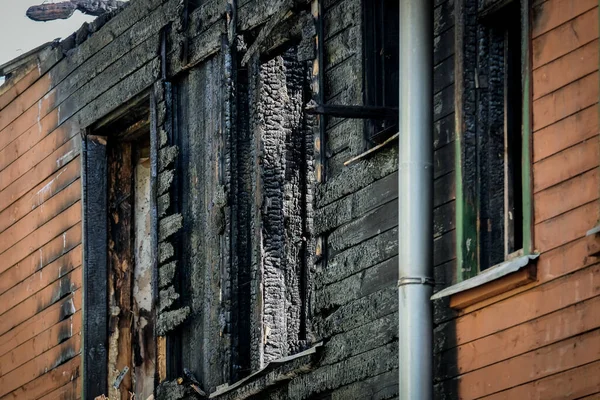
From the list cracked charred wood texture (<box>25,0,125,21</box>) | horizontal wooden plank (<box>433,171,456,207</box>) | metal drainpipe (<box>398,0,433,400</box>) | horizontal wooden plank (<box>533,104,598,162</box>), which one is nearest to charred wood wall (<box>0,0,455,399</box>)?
horizontal wooden plank (<box>433,171,456,207</box>)

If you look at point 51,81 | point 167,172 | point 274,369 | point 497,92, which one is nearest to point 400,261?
point 497,92

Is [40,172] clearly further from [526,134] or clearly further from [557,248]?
[557,248]

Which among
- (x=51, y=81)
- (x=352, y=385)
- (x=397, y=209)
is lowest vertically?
(x=352, y=385)

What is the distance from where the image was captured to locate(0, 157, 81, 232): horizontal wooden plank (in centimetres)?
1398

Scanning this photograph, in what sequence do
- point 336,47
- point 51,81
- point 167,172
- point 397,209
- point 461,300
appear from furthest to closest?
point 51,81 → point 167,172 → point 336,47 → point 397,209 → point 461,300

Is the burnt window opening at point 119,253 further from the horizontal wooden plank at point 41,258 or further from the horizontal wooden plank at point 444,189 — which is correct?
the horizontal wooden plank at point 444,189

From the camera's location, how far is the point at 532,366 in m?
8.55

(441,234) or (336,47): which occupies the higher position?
(336,47)

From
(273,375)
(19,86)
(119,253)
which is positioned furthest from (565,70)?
(19,86)

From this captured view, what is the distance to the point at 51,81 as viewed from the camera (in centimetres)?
1459

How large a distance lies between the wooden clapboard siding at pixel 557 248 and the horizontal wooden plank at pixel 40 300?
5.41m

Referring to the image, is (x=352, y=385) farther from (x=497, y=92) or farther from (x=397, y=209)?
(x=497, y=92)

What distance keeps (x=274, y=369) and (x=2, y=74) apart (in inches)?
209

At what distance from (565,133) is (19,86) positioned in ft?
24.9
